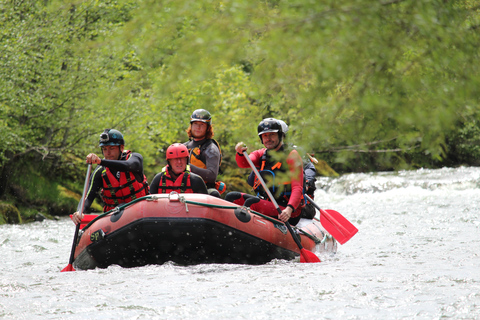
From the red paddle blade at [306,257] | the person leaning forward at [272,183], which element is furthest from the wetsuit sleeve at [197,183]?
the red paddle blade at [306,257]

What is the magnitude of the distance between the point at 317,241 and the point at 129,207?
238 centimetres

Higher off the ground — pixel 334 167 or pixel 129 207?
pixel 129 207

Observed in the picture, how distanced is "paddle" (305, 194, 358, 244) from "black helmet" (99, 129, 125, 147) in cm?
246

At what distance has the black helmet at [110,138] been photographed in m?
5.82

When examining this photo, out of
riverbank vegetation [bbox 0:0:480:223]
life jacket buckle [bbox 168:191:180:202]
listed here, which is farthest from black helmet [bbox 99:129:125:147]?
riverbank vegetation [bbox 0:0:480:223]

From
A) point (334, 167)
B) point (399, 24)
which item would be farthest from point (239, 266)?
point (334, 167)

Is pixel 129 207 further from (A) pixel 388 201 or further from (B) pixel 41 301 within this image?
(A) pixel 388 201

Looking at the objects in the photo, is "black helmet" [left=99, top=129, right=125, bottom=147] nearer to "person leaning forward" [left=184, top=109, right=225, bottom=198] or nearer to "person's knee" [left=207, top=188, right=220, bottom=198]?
"person leaning forward" [left=184, top=109, right=225, bottom=198]

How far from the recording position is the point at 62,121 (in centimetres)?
1179

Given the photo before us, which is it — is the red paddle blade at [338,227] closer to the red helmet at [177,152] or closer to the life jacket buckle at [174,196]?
the red helmet at [177,152]

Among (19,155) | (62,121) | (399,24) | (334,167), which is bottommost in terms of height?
(334,167)

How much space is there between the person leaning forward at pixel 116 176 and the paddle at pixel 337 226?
2.16 meters

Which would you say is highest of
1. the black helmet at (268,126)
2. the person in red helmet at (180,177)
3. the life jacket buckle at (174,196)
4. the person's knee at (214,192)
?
the black helmet at (268,126)

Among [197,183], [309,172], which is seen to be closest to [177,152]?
[197,183]
